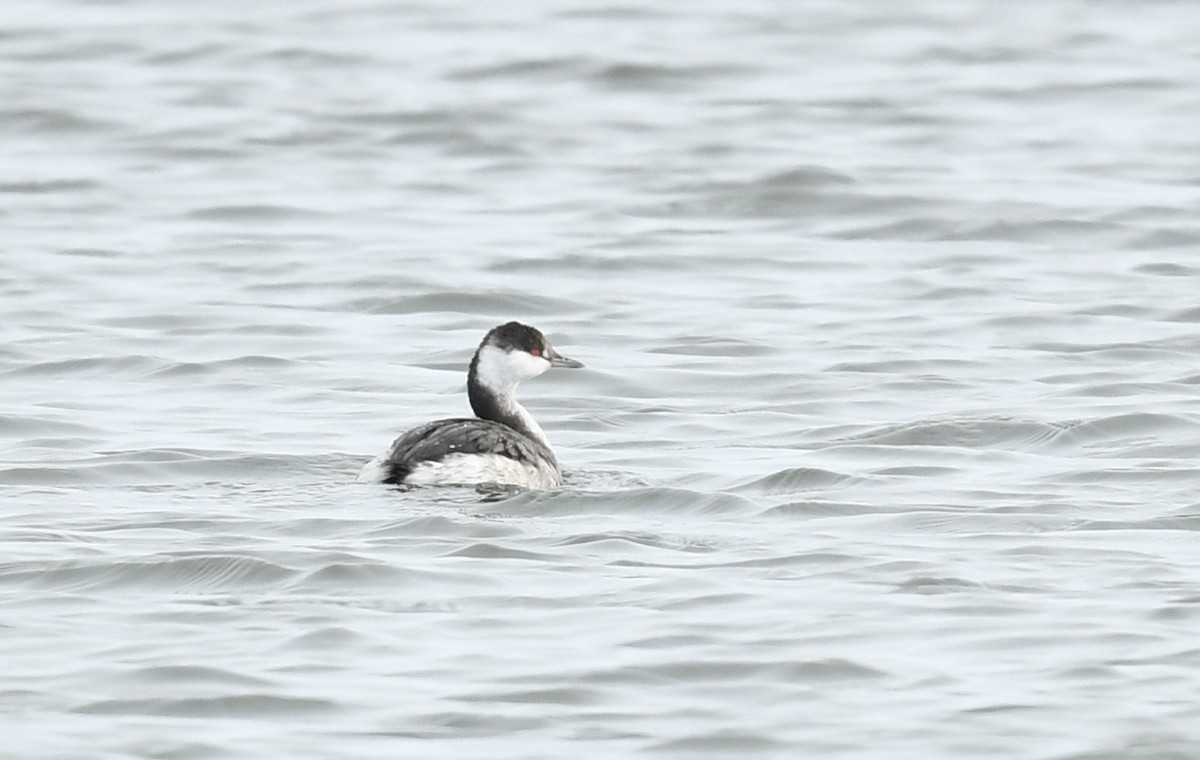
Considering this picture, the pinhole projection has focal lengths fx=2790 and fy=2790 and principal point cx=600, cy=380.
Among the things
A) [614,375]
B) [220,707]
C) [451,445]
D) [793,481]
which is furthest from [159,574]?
[614,375]

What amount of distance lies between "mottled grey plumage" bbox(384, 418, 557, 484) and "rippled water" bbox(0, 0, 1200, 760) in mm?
170

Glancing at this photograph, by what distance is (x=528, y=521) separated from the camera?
10.1 m

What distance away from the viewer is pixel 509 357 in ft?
38.1

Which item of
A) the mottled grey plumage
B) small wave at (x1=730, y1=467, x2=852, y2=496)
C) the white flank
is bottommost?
small wave at (x1=730, y1=467, x2=852, y2=496)

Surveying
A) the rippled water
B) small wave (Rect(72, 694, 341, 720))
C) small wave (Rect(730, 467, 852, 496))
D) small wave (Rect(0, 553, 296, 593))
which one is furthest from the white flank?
small wave (Rect(72, 694, 341, 720))

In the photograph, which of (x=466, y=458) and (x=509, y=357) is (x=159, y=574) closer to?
(x=466, y=458)

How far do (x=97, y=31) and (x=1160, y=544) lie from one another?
61.2 feet

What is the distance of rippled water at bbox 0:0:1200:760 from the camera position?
25.5 ft

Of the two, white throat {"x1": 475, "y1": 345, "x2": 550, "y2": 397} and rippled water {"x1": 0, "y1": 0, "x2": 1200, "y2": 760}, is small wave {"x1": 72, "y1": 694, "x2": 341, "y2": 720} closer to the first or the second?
Result: rippled water {"x1": 0, "y1": 0, "x2": 1200, "y2": 760}

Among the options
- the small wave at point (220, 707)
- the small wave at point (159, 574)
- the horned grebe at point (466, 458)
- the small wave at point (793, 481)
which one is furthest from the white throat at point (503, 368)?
the small wave at point (220, 707)

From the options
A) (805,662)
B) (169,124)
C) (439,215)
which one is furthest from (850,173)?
(805,662)

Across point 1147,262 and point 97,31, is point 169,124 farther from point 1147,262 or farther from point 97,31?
point 1147,262

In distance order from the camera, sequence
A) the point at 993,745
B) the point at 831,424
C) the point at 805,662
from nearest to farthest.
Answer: the point at 993,745, the point at 805,662, the point at 831,424

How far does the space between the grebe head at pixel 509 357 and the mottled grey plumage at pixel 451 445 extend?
75 centimetres
